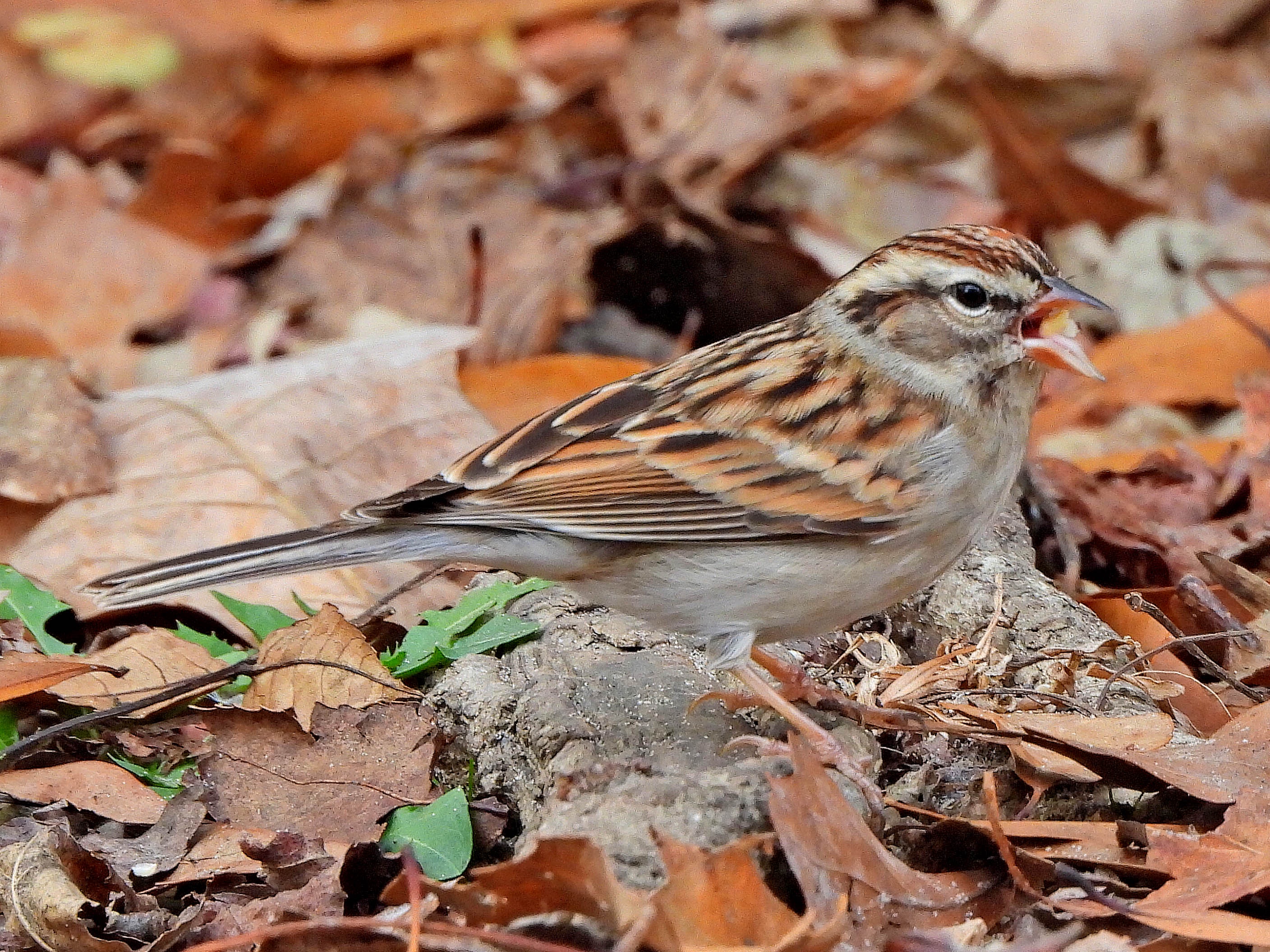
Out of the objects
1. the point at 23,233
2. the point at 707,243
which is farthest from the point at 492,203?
the point at 23,233

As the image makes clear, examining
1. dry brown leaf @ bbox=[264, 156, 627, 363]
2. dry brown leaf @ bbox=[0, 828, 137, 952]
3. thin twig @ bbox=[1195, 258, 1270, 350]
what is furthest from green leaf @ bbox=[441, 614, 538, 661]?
thin twig @ bbox=[1195, 258, 1270, 350]

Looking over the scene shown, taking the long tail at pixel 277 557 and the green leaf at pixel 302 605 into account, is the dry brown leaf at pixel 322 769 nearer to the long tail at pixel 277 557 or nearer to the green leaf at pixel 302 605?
the long tail at pixel 277 557

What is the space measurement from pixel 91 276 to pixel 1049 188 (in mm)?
4364

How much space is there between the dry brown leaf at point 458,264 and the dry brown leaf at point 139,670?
248 centimetres

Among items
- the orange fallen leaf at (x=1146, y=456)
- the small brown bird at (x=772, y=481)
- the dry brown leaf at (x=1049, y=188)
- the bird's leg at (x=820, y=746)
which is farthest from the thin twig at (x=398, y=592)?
the dry brown leaf at (x=1049, y=188)

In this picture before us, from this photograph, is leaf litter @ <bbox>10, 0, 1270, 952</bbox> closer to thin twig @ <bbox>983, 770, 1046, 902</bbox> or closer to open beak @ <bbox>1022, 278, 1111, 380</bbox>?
thin twig @ <bbox>983, 770, 1046, 902</bbox>

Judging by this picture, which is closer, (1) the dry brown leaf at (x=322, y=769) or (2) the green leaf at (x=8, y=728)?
(1) the dry brown leaf at (x=322, y=769)

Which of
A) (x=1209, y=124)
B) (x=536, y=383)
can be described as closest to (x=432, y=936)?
(x=536, y=383)

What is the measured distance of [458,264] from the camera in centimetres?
753

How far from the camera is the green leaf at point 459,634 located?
4223mm

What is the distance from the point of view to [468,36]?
977 cm

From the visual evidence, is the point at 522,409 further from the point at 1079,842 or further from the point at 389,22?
the point at 389,22

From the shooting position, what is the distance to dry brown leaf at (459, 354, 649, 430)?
591cm

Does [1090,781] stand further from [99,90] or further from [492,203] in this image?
[99,90]
